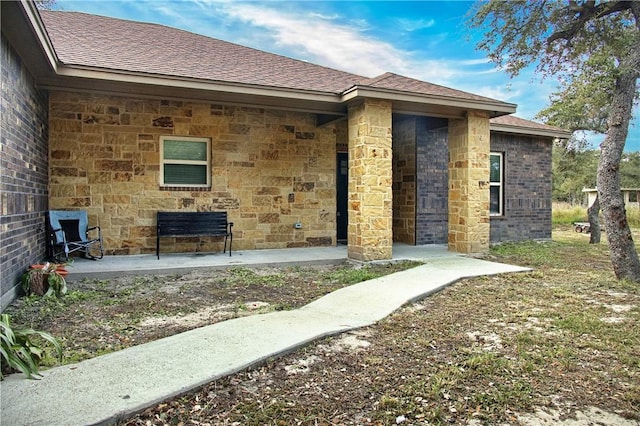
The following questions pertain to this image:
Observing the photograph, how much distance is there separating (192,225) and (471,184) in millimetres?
5374

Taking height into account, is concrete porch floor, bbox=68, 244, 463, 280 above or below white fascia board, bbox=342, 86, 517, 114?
below

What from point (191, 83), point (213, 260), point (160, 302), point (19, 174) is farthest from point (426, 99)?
point (19, 174)

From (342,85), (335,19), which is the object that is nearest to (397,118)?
(342,85)

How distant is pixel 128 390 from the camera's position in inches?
97.8

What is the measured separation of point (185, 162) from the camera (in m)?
7.97

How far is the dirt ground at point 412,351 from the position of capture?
2418 millimetres

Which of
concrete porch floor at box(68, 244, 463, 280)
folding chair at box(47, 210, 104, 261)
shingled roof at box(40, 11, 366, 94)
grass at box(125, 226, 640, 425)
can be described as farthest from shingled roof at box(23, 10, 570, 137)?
grass at box(125, 226, 640, 425)

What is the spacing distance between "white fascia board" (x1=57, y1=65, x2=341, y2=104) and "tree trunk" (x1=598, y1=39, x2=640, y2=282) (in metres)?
4.24

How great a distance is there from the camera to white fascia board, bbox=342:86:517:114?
7117 millimetres

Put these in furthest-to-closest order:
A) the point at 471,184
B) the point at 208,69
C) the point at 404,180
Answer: the point at 404,180 → the point at 471,184 → the point at 208,69

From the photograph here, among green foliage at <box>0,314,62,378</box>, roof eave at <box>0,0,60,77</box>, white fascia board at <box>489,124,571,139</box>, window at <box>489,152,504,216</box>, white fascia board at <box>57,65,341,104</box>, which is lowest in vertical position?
green foliage at <box>0,314,62,378</box>

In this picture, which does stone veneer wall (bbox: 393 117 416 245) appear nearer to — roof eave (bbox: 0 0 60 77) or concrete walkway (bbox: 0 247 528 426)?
concrete walkway (bbox: 0 247 528 426)

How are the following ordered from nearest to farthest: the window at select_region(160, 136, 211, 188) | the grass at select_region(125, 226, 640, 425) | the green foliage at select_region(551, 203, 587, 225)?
the grass at select_region(125, 226, 640, 425) → the window at select_region(160, 136, 211, 188) → the green foliage at select_region(551, 203, 587, 225)

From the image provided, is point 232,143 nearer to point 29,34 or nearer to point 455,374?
point 29,34
